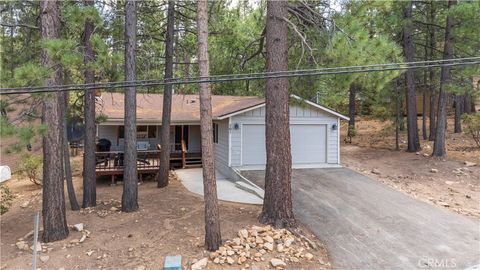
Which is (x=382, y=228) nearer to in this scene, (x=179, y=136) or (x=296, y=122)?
(x=296, y=122)

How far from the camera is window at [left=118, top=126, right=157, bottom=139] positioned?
16.6 metres

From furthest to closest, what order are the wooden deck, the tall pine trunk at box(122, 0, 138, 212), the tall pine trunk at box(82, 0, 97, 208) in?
the wooden deck < the tall pine trunk at box(82, 0, 97, 208) < the tall pine trunk at box(122, 0, 138, 212)

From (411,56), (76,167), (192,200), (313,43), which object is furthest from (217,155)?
(411,56)

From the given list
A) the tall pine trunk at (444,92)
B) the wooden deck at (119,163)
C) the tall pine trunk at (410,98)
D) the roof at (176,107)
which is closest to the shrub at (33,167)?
the wooden deck at (119,163)

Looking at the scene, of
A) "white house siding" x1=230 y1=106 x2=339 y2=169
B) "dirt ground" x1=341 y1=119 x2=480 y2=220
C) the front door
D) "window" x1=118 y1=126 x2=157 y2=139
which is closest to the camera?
"dirt ground" x1=341 y1=119 x2=480 y2=220

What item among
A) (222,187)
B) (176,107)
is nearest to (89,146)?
(222,187)

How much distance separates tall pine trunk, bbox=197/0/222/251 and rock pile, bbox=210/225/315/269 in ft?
0.98

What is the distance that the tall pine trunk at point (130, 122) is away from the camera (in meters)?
8.98

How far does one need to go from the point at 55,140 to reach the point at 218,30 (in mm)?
6984

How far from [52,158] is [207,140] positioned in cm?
323

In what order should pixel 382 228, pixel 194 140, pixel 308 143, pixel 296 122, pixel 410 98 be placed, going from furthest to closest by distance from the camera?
pixel 194 140 < pixel 410 98 < pixel 308 143 < pixel 296 122 < pixel 382 228

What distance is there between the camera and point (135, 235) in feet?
23.9

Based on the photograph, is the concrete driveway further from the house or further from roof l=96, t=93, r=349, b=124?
roof l=96, t=93, r=349, b=124

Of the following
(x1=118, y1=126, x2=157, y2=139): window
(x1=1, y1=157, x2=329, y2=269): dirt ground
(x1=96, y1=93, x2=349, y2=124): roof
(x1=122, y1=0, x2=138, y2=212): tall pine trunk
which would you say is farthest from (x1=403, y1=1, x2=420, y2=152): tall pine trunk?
(x1=118, y1=126, x2=157, y2=139): window
